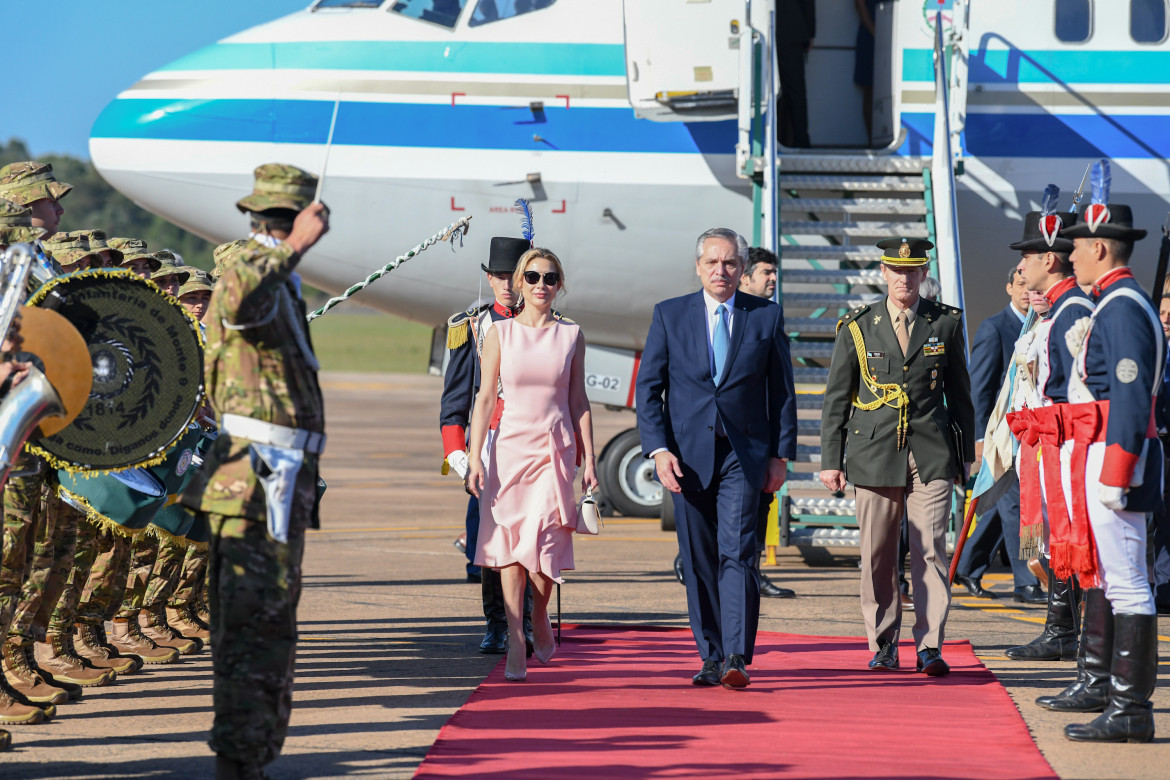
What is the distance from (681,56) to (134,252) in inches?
194

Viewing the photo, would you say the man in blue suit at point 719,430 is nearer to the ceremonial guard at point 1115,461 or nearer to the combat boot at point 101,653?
the ceremonial guard at point 1115,461

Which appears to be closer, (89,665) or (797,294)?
(89,665)

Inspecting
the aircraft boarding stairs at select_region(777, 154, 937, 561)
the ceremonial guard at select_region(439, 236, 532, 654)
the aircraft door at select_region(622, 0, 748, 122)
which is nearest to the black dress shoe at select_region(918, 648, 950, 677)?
the ceremonial guard at select_region(439, 236, 532, 654)

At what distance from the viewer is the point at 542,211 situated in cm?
1087

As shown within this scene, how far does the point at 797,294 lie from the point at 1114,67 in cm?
309

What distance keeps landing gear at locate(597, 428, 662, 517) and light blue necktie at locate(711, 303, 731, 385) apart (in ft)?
18.4

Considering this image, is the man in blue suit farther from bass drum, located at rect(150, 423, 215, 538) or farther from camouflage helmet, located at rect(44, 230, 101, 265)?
camouflage helmet, located at rect(44, 230, 101, 265)

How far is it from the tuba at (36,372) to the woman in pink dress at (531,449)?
1.96 m

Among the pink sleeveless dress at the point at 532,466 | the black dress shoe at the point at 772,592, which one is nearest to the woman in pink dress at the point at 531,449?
the pink sleeveless dress at the point at 532,466

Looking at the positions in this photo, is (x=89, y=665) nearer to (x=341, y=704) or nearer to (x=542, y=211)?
(x=341, y=704)

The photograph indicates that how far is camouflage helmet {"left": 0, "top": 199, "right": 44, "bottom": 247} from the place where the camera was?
17.5ft

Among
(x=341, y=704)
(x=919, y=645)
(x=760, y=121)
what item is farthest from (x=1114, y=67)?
(x=341, y=704)

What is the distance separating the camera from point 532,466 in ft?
20.3

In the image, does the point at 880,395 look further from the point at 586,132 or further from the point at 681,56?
the point at 586,132
